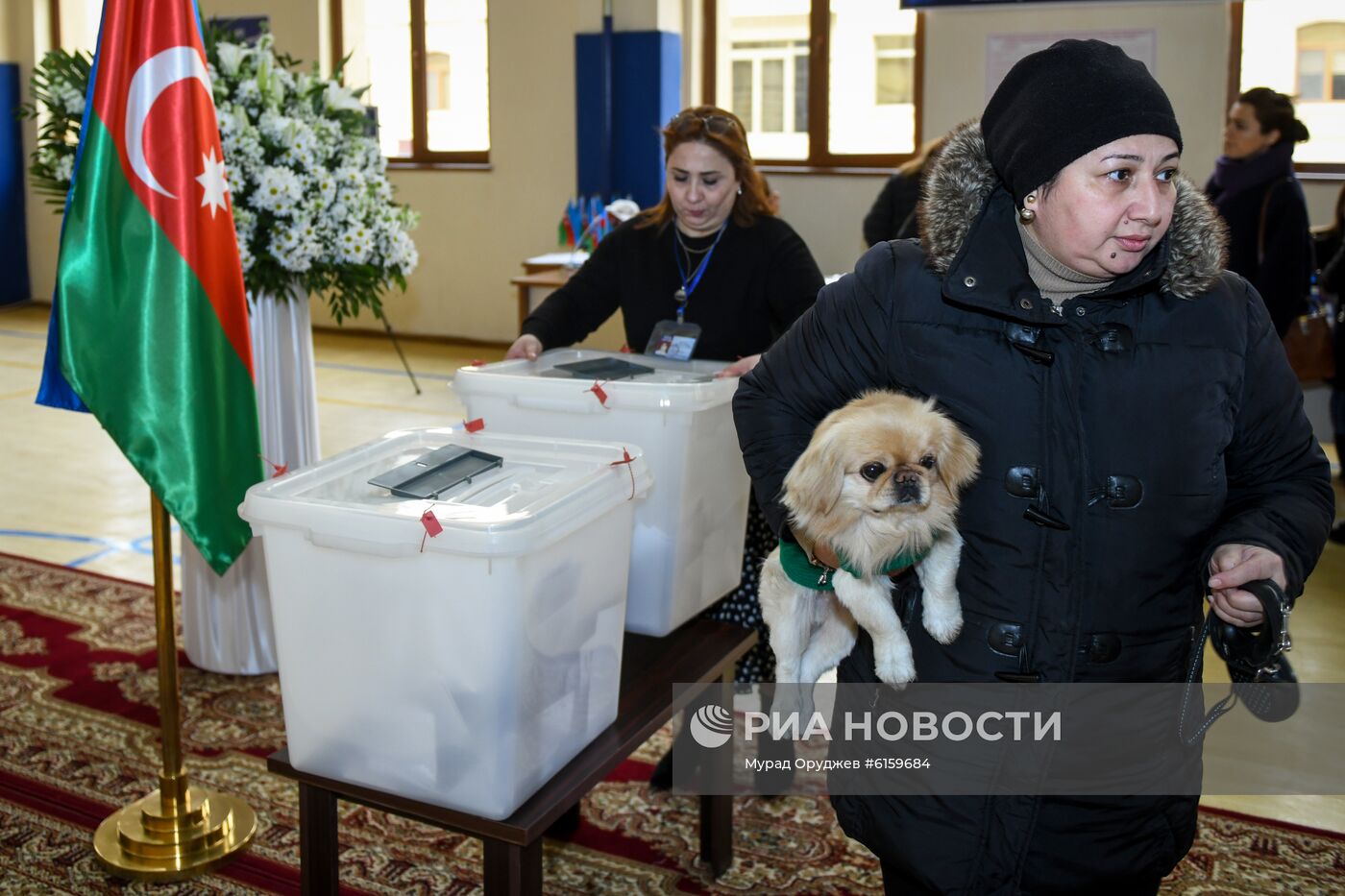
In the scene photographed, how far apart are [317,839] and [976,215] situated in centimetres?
136

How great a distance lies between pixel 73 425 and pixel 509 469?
19.2ft

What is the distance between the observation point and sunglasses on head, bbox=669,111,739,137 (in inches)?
117

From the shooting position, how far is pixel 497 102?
930cm

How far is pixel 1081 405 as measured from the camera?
147cm

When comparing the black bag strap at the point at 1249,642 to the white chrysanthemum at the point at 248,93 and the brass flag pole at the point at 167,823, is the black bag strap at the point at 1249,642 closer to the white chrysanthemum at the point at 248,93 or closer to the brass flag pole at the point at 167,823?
the brass flag pole at the point at 167,823

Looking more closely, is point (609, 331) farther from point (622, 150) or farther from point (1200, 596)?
point (1200, 596)

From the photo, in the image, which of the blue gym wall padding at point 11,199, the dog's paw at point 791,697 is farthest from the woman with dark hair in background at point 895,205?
the blue gym wall padding at point 11,199

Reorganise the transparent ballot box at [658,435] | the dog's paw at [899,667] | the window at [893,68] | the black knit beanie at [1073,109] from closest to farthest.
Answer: the black knit beanie at [1073,109] < the dog's paw at [899,667] < the transparent ballot box at [658,435] < the window at [893,68]

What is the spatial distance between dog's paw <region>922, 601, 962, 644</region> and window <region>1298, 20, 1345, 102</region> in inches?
254

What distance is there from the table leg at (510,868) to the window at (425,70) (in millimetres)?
8260

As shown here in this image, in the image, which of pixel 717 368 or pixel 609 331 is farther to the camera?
pixel 609 331

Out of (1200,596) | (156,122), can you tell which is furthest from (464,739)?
(156,122)

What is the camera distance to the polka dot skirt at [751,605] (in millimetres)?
2912

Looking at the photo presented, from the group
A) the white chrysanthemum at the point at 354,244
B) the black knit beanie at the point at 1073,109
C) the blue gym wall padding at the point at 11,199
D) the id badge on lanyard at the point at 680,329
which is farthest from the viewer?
the blue gym wall padding at the point at 11,199
